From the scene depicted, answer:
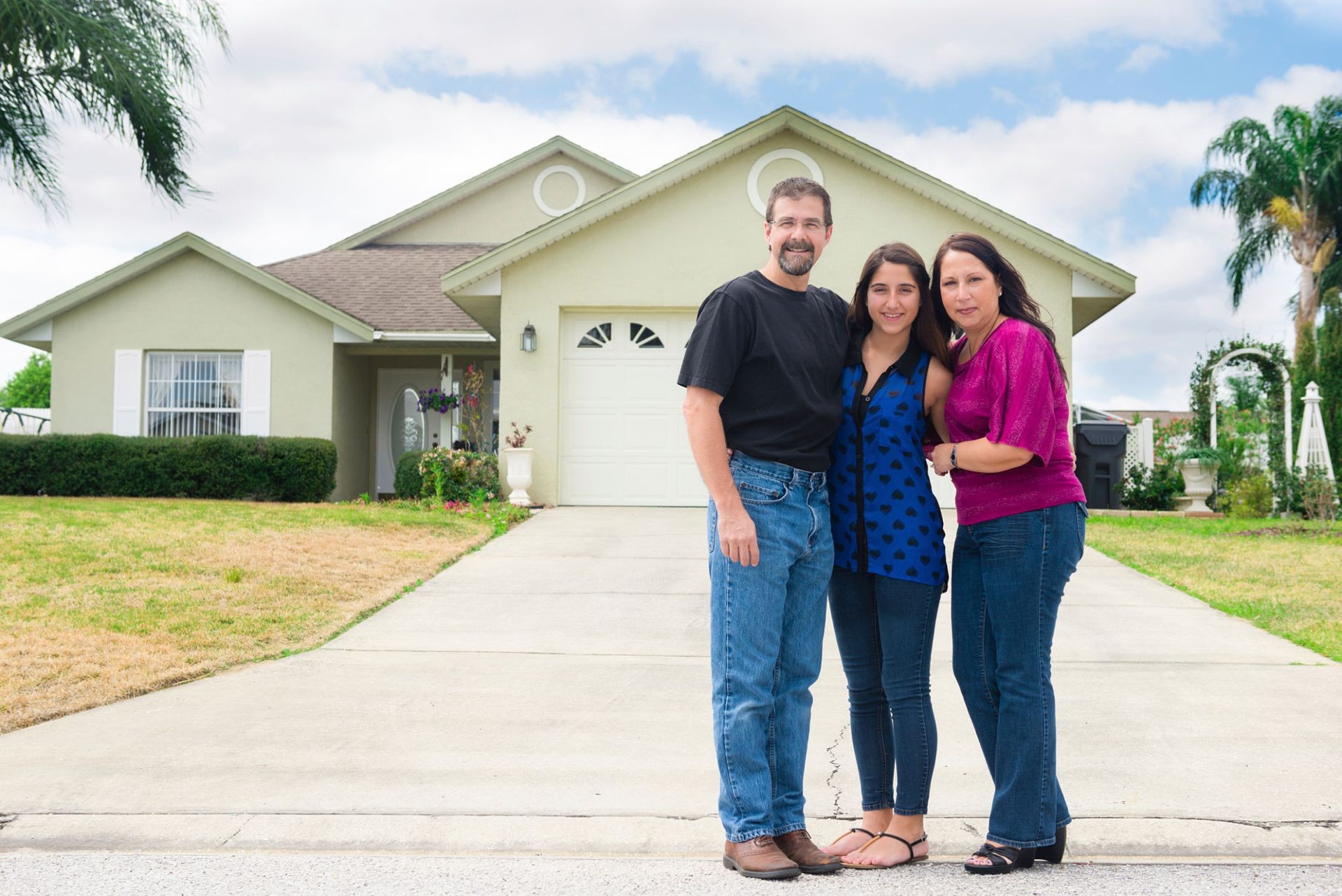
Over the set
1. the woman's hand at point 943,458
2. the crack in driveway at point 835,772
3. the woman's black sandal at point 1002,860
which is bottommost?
the crack in driveway at point 835,772

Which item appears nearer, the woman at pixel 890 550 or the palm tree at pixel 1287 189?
the woman at pixel 890 550

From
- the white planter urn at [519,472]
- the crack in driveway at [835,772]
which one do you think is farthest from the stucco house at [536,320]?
the crack in driveway at [835,772]

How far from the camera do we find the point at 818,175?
13156mm

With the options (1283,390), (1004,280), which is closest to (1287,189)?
(1283,390)

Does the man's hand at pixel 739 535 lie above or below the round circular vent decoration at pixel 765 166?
below

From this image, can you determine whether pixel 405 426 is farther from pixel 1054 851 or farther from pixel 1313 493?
pixel 1054 851

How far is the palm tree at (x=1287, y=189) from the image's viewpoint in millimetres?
26250

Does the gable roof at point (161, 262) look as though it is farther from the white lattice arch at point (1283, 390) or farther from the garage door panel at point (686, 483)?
the white lattice arch at point (1283, 390)

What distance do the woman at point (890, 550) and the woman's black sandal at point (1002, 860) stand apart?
0.66 feet

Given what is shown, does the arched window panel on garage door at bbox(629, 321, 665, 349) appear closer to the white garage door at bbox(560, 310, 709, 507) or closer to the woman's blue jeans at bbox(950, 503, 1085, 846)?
the white garage door at bbox(560, 310, 709, 507)

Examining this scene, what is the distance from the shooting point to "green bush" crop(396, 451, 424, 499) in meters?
14.4

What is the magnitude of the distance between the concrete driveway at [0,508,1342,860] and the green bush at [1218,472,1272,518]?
9464 mm

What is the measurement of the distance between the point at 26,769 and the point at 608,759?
2.23m

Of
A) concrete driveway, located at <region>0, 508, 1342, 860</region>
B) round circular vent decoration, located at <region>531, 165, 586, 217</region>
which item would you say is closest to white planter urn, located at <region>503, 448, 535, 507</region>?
concrete driveway, located at <region>0, 508, 1342, 860</region>
